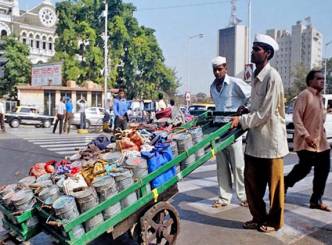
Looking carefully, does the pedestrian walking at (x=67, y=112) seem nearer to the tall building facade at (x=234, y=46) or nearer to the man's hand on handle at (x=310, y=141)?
the man's hand on handle at (x=310, y=141)

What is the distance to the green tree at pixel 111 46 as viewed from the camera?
1580 inches

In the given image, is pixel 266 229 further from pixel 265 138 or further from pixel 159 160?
pixel 159 160

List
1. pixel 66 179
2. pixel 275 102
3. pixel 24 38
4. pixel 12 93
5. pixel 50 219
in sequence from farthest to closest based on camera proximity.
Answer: pixel 24 38
pixel 12 93
pixel 275 102
pixel 66 179
pixel 50 219

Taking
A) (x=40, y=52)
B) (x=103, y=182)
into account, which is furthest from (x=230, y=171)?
(x=40, y=52)

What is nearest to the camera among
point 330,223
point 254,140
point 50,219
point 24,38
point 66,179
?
point 50,219

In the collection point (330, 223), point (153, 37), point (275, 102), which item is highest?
point (153, 37)

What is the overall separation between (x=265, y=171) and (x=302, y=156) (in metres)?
1.17

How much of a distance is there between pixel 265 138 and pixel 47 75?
3433 centimetres

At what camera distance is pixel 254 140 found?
13.8 feet

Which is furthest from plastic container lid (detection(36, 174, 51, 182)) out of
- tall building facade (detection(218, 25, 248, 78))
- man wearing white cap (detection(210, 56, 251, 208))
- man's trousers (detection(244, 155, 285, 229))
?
tall building facade (detection(218, 25, 248, 78))

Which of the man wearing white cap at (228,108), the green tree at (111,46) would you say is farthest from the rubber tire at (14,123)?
the man wearing white cap at (228,108)

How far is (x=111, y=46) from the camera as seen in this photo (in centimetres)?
4266

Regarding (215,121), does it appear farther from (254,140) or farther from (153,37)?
(153,37)

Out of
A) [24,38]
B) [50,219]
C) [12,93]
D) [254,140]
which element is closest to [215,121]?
[254,140]
